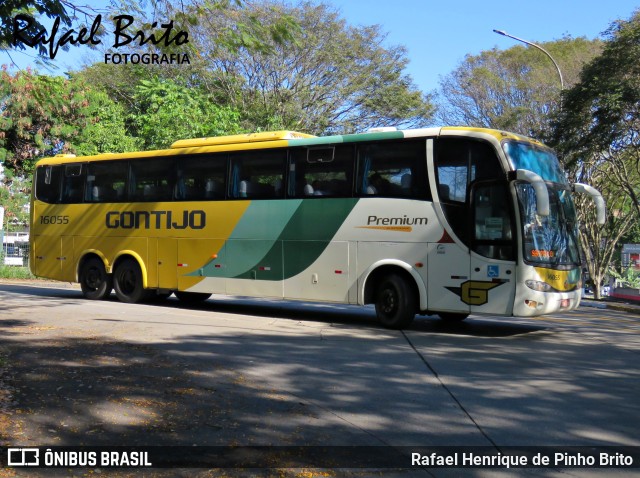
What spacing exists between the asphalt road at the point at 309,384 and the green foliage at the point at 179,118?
1518 centimetres

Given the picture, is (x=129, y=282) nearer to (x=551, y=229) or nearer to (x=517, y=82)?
(x=551, y=229)

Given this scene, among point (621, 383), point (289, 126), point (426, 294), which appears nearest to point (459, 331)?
point (426, 294)

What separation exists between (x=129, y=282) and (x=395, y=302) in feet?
23.3

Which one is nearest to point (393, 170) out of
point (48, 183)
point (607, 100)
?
point (48, 183)

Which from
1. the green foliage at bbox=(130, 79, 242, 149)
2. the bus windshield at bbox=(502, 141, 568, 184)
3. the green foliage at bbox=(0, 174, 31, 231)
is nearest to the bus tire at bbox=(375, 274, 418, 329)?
the bus windshield at bbox=(502, 141, 568, 184)

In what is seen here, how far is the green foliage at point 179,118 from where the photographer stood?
2670cm

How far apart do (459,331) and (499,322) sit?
6.87ft

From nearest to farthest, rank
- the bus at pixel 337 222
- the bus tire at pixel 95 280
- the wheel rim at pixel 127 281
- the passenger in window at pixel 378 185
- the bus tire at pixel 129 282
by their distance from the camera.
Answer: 1. the bus at pixel 337 222
2. the passenger in window at pixel 378 185
3. the bus tire at pixel 129 282
4. the wheel rim at pixel 127 281
5. the bus tire at pixel 95 280

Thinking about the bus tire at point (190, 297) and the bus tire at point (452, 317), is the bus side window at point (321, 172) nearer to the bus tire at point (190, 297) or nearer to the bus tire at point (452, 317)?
the bus tire at point (452, 317)

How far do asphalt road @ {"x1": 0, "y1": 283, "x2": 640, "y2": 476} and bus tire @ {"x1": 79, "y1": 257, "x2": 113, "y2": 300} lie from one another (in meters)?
4.26

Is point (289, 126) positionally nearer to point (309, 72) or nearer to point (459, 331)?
point (309, 72)

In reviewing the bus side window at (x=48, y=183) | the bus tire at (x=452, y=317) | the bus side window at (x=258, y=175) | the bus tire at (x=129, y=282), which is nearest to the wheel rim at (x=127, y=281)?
the bus tire at (x=129, y=282)

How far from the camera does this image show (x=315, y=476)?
4637mm

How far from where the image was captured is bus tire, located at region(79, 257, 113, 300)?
16906 mm
